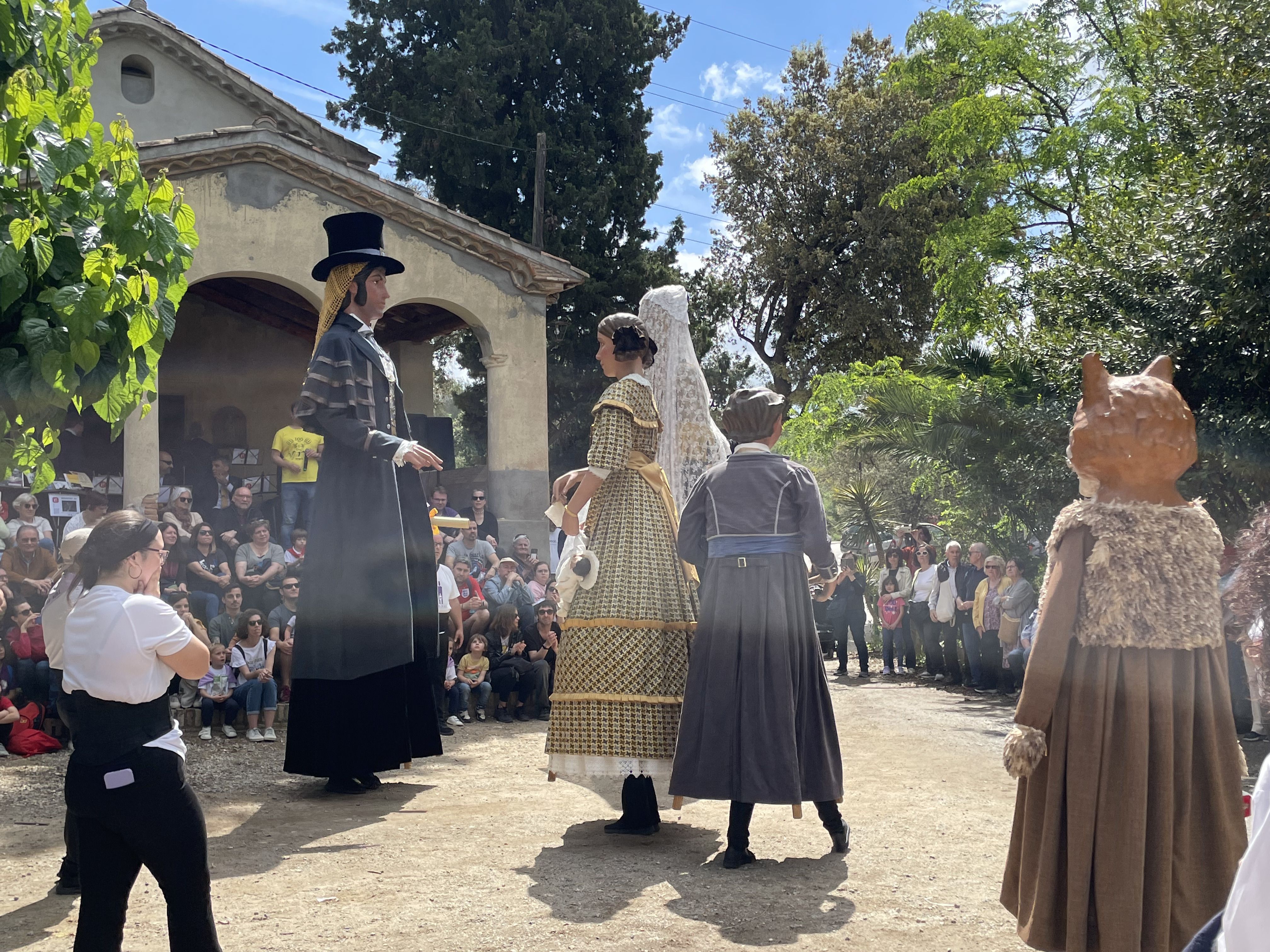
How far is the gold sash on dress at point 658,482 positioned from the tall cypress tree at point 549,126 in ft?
65.4

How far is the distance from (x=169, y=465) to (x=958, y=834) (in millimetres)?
11815

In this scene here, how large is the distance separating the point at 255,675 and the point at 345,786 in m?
3.10

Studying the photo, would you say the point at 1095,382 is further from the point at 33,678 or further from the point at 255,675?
Result: the point at 33,678

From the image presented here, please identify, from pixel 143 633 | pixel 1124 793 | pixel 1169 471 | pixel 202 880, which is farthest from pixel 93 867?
pixel 1169 471

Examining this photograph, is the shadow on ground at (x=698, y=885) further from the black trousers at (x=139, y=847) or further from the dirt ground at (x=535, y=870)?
the black trousers at (x=139, y=847)

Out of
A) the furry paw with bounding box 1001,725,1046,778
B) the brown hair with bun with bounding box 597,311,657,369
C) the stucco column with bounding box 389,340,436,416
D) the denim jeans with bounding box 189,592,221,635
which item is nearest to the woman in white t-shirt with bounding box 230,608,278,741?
the denim jeans with bounding box 189,592,221,635

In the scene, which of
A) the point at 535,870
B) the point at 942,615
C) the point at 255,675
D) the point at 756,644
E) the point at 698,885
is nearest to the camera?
the point at 698,885

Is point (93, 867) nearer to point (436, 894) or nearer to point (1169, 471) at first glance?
point (436, 894)

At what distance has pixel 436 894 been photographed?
4164 millimetres

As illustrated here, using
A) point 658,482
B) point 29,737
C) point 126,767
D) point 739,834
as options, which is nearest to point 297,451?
point 29,737

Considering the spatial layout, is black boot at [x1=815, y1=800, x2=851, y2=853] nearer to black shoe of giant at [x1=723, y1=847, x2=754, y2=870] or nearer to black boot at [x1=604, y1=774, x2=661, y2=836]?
black shoe of giant at [x1=723, y1=847, x2=754, y2=870]

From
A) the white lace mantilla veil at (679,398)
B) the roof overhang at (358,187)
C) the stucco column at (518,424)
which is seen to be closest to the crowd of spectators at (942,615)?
the stucco column at (518,424)

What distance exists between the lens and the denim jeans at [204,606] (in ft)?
30.2

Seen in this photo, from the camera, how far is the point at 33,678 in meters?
8.02
